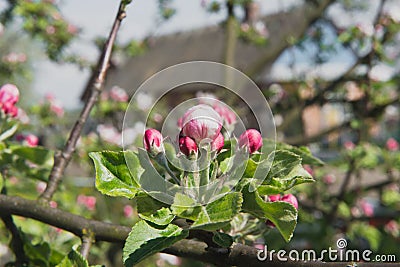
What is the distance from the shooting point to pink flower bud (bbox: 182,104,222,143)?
0.70 m

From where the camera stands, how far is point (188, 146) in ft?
2.34

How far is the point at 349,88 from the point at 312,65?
50 centimetres

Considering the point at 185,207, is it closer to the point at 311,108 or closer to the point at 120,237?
the point at 120,237

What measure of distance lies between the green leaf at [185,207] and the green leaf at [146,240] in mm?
21

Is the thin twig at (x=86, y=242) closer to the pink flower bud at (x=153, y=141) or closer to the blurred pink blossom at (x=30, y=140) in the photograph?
the pink flower bud at (x=153, y=141)

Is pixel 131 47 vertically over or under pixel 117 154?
over

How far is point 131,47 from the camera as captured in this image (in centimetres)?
469

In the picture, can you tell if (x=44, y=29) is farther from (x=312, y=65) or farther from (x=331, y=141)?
(x=331, y=141)

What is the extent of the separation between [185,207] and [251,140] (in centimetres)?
14

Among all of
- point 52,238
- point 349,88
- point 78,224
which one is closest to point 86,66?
point 349,88

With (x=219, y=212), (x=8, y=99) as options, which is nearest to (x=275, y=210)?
(x=219, y=212)

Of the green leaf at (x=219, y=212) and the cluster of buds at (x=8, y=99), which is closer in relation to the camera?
the green leaf at (x=219, y=212)

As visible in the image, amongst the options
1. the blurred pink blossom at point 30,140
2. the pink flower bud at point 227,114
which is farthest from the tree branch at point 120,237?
the blurred pink blossom at point 30,140

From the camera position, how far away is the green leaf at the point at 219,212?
0.63 m
